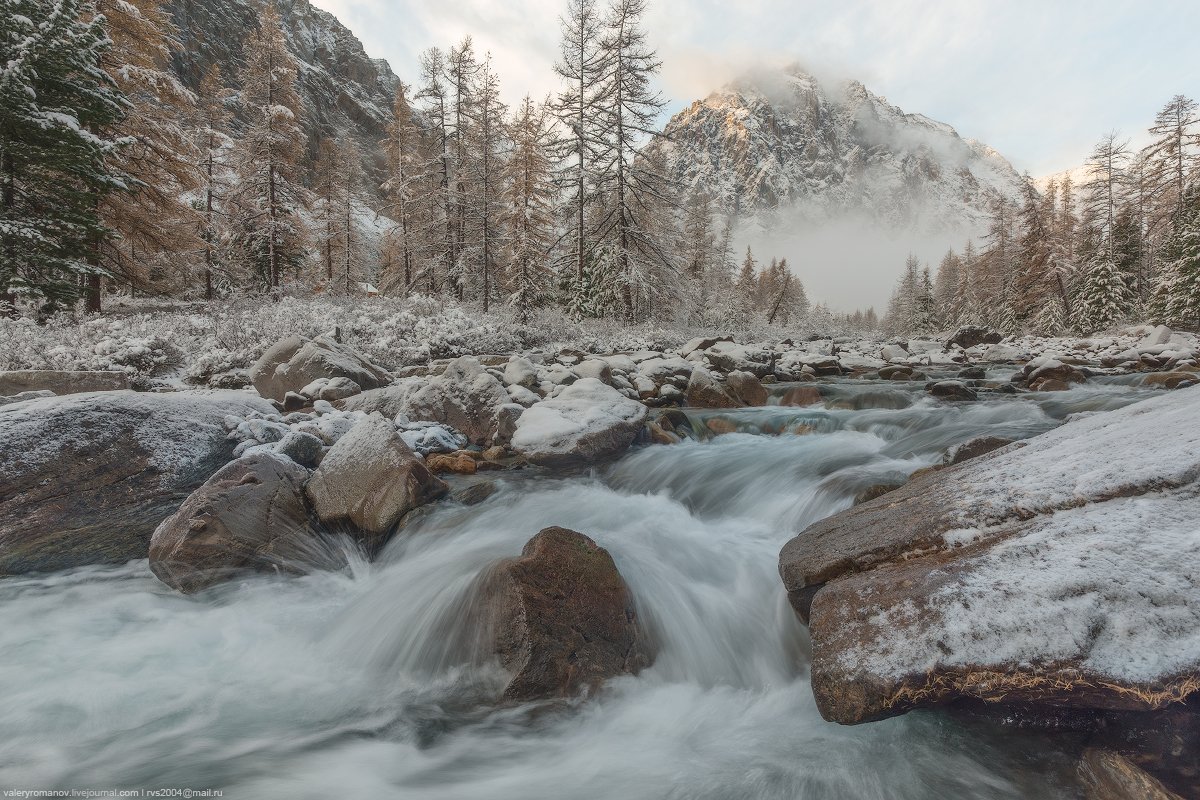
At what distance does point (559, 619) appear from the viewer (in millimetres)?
2764

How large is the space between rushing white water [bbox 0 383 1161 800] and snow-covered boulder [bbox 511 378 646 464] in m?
1.33

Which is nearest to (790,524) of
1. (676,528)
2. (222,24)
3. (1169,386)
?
(676,528)

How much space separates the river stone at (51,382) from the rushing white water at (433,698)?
13.0 ft

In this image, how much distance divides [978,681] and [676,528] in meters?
3.15

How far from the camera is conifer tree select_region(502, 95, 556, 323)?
22.0m

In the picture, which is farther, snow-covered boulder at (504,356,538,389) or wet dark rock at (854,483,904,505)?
snow-covered boulder at (504,356,538,389)

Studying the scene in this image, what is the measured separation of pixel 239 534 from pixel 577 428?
3436 millimetres

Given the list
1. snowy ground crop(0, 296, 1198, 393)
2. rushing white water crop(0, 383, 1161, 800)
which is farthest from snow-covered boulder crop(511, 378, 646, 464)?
snowy ground crop(0, 296, 1198, 393)

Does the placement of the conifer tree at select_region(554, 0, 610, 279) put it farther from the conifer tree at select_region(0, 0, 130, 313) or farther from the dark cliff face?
the dark cliff face

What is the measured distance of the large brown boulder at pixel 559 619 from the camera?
2678 mm

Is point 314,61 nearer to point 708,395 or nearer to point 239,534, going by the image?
point 708,395

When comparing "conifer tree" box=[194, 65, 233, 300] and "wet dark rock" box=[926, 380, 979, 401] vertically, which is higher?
"conifer tree" box=[194, 65, 233, 300]

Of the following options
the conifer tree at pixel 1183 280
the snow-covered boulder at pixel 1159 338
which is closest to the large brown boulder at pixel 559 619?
the snow-covered boulder at pixel 1159 338

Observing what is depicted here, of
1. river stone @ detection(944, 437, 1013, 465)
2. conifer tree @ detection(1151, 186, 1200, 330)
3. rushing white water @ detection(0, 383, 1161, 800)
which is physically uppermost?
conifer tree @ detection(1151, 186, 1200, 330)
